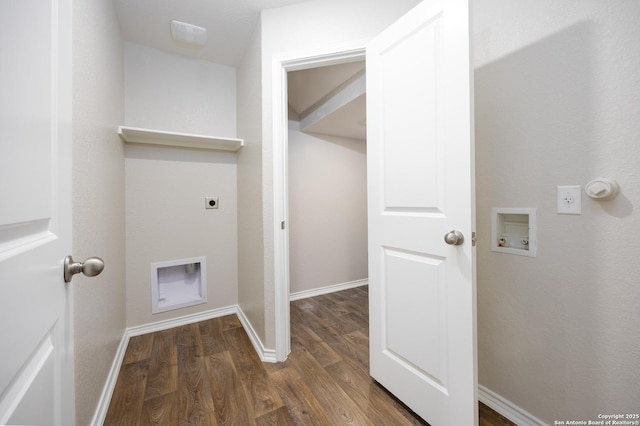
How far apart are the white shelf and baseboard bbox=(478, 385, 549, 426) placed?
2.39 metres

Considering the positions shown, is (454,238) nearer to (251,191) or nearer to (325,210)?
(251,191)

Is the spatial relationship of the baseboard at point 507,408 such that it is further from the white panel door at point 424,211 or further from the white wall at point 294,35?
the white wall at point 294,35

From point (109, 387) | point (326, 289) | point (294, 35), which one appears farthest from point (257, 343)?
point (294, 35)

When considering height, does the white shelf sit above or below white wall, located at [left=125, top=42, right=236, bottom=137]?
below

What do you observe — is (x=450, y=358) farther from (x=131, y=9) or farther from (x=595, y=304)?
(x=131, y=9)

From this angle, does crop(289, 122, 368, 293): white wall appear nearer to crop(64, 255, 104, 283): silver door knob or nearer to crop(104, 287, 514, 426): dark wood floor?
crop(104, 287, 514, 426): dark wood floor

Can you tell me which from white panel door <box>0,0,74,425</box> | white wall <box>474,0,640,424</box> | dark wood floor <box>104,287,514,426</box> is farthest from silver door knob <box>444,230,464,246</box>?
white panel door <box>0,0,74,425</box>

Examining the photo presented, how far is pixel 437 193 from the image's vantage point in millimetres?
1069

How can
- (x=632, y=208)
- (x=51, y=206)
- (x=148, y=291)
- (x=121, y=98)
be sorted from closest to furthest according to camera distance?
1. (x=51, y=206)
2. (x=632, y=208)
3. (x=121, y=98)
4. (x=148, y=291)

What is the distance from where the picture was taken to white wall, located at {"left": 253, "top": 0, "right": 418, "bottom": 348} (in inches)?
60.2

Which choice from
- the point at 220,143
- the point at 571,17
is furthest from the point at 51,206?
the point at 571,17

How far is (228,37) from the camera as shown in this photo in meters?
1.95

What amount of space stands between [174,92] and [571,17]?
260cm

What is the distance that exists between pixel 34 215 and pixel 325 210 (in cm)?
267
